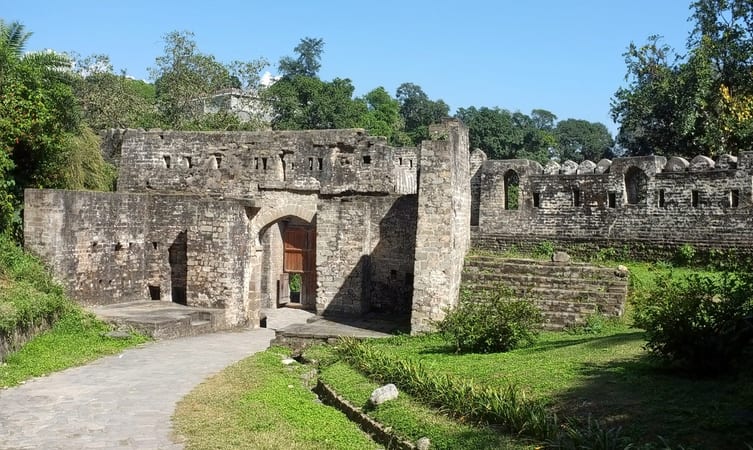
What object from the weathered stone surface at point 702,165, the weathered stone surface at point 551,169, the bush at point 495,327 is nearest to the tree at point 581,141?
the weathered stone surface at point 551,169

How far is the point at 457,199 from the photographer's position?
16.6m

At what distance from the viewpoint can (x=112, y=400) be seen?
1028cm

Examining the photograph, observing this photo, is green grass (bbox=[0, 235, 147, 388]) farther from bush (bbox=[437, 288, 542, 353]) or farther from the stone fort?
bush (bbox=[437, 288, 542, 353])

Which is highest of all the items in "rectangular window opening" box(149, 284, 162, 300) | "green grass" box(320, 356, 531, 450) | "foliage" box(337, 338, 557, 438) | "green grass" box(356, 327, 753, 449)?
"rectangular window opening" box(149, 284, 162, 300)

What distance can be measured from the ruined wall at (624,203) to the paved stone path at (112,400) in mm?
8951

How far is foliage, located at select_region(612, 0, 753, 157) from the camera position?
2445 centimetres

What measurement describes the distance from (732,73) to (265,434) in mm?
22280

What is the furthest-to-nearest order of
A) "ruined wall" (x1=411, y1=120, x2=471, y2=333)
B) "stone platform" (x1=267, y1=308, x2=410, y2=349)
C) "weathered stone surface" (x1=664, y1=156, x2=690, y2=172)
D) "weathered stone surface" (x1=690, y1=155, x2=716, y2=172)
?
"weathered stone surface" (x1=664, y1=156, x2=690, y2=172)
"weathered stone surface" (x1=690, y1=155, x2=716, y2=172)
"ruined wall" (x1=411, y1=120, x2=471, y2=333)
"stone platform" (x1=267, y1=308, x2=410, y2=349)

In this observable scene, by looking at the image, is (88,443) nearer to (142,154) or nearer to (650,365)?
(650,365)

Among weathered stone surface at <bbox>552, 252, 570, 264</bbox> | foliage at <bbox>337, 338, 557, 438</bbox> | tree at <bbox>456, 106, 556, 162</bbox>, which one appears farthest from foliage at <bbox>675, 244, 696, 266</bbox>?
tree at <bbox>456, 106, 556, 162</bbox>

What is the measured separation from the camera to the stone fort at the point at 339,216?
16.0 meters

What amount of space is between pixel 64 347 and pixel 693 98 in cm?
2227

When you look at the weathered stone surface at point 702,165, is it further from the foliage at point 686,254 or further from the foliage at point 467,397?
the foliage at point 467,397

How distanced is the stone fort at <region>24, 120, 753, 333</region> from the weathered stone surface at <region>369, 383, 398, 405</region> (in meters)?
5.43
